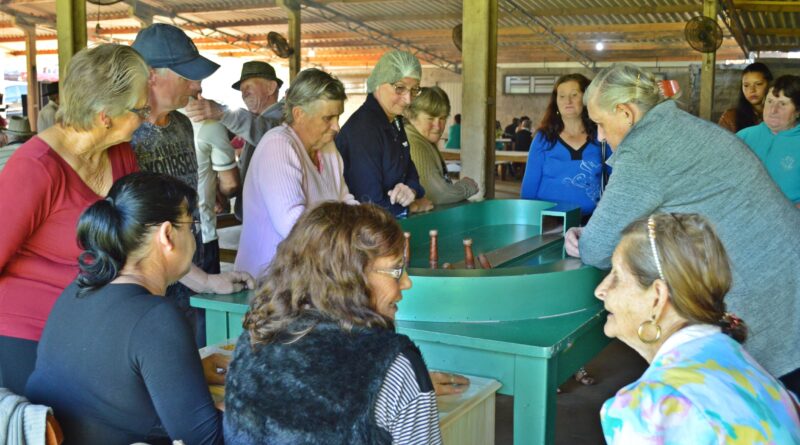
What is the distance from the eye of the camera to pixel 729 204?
242 centimetres

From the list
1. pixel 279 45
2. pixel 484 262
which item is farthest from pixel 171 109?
pixel 279 45

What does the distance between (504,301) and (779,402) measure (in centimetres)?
112

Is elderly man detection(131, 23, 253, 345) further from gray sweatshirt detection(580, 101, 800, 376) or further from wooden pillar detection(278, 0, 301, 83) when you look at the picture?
wooden pillar detection(278, 0, 301, 83)

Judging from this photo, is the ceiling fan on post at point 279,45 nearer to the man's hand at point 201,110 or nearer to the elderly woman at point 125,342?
the man's hand at point 201,110

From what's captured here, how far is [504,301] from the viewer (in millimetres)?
2428

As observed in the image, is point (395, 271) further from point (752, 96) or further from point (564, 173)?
point (752, 96)

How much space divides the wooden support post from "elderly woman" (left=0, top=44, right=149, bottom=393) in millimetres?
4119

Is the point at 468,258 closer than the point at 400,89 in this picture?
Yes

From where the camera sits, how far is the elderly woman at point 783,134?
160 inches

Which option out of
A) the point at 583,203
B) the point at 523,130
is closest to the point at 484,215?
the point at 583,203

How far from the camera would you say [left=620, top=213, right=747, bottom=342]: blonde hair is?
1.48 meters

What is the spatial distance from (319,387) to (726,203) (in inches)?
59.0

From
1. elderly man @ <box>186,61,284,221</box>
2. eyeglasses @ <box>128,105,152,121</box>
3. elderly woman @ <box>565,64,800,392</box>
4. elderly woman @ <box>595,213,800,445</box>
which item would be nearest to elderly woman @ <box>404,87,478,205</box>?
elderly man @ <box>186,61,284,221</box>

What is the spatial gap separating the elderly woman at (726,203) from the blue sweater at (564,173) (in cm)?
171
